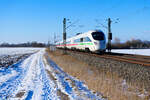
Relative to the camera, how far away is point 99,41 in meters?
20.0

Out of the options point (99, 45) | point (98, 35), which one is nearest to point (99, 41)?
point (99, 45)

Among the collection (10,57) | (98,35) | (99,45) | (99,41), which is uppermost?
(98,35)

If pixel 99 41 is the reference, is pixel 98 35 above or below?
above

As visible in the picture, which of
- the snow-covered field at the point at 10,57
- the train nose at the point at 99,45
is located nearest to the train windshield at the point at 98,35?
the train nose at the point at 99,45

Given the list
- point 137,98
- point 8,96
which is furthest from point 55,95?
point 137,98

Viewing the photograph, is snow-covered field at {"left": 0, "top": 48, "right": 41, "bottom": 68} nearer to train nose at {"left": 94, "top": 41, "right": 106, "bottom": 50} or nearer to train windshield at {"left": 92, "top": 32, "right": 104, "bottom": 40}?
train nose at {"left": 94, "top": 41, "right": 106, "bottom": 50}

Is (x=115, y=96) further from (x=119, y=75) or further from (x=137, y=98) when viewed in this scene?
(x=119, y=75)

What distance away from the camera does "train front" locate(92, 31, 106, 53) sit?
1989cm

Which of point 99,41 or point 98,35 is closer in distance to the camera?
point 99,41

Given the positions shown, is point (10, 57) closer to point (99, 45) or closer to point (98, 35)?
point (98, 35)

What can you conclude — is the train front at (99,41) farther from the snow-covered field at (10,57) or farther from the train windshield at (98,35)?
the snow-covered field at (10,57)

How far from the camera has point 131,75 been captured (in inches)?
353

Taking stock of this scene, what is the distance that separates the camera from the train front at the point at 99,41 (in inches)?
783

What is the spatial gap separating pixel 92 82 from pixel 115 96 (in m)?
2.46
